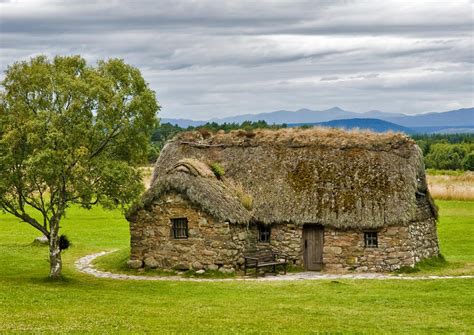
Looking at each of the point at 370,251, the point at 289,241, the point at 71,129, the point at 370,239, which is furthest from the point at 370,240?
the point at 71,129

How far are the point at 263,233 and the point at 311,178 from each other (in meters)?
3.57

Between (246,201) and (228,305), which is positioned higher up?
(246,201)

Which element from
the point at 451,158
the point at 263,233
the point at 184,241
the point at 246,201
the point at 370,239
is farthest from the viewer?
the point at 451,158

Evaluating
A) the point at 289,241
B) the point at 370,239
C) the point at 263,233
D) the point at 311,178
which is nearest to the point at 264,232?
the point at 263,233

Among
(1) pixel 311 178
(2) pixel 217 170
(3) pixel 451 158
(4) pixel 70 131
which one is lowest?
(1) pixel 311 178

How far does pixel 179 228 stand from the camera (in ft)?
110

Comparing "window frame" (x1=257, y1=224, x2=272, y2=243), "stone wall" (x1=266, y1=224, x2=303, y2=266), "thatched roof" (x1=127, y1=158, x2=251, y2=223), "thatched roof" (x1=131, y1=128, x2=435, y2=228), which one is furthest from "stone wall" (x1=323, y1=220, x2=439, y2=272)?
"thatched roof" (x1=127, y1=158, x2=251, y2=223)

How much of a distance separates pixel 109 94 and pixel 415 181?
15521 millimetres

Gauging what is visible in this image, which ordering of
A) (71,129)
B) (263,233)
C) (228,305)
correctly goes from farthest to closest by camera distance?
(263,233) → (71,129) → (228,305)

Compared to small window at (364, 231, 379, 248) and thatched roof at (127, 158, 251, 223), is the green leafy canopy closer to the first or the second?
thatched roof at (127, 158, 251, 223)

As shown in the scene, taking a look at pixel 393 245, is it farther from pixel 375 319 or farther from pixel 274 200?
pixel 375 319

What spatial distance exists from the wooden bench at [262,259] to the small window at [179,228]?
3039mm

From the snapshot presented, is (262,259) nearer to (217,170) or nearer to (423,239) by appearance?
(217,170)

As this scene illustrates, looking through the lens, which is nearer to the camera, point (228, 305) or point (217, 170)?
point (228, 305)
